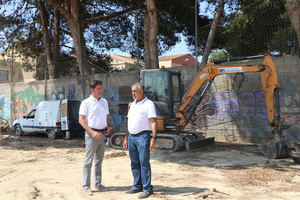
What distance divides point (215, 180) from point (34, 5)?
16.4 meters

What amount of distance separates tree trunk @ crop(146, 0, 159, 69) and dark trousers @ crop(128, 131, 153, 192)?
25.4ft

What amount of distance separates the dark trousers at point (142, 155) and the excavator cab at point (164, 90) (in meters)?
4.51

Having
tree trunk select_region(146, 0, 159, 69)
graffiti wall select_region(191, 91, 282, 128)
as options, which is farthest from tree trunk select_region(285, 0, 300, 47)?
tree trunk select_region(146, 0, 159, 69)

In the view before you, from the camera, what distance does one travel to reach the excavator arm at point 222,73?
8.15 metres

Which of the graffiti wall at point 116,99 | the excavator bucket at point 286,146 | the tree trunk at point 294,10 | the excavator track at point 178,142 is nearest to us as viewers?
the excavator bucket at point 286,146

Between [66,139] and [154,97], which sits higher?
[154,97]

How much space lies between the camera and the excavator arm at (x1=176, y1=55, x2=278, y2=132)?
8.15 metres

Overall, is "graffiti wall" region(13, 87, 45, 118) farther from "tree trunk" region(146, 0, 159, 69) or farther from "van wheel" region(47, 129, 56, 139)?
"tree trunk" region(146, 0, 159, 69)

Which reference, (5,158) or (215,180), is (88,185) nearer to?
(215,180)

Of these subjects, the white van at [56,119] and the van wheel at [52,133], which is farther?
the van wheel at [52,133]

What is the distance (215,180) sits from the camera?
5.95 m

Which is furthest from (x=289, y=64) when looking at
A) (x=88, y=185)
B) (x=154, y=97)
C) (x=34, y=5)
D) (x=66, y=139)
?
(x=34, y=5)

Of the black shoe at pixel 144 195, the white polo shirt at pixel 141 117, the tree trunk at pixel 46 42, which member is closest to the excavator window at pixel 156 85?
the white polo shirt at pixel 141 117

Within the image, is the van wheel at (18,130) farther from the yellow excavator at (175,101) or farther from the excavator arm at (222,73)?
the excavator arm at (222,73)
